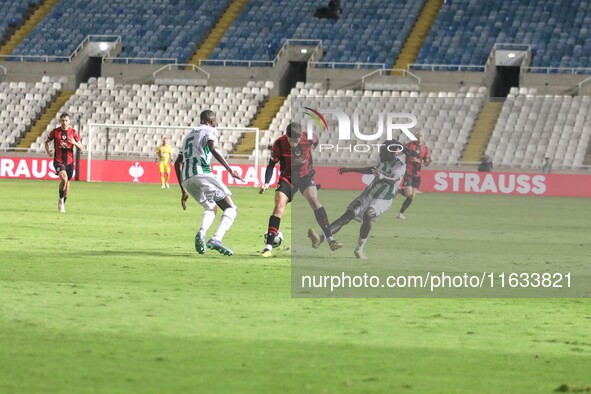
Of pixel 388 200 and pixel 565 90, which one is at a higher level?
pixel 565 90

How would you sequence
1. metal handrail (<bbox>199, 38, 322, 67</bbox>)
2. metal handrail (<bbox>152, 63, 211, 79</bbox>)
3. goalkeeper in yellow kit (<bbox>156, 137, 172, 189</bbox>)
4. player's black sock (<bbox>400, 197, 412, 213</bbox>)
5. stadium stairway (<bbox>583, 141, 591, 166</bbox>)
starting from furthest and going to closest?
metal handrail (<bbox>199, 38, 322, 67</bbox>)
metal handrail (<bbox>152, 63, 211, 79</bbox>)
stadium stairway (<bbox>583, 141, 591, 166</bbox>)
goalkeeper in yellow kit (<bbox>156, 137, 172, 189</bbox>)
player's black sock (<bbox>400, 197, 412, 213</bbox>)

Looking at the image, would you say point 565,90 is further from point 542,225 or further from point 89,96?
point 542,225

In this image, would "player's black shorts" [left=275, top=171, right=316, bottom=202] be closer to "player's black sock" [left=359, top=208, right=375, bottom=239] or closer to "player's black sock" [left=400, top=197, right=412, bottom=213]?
"player's black sock" [left=359, top=208, right=375, bottom=239]

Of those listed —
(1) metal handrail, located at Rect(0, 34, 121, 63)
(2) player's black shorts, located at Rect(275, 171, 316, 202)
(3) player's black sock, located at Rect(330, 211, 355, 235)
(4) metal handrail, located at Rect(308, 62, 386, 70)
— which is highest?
(1) metal handrail, located at Rect(0, 34, 121, 63)

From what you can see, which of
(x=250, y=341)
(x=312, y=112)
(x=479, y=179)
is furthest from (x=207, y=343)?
(x=479, y=179)

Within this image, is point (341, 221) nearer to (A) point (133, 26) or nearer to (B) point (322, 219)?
(B) point (322, 219)

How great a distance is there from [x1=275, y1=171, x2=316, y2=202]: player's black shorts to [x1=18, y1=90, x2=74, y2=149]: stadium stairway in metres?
36.6

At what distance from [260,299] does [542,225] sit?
606 inches

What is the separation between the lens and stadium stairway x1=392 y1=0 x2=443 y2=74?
5333 centimetres

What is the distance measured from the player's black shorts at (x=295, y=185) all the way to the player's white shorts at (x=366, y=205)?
82cm

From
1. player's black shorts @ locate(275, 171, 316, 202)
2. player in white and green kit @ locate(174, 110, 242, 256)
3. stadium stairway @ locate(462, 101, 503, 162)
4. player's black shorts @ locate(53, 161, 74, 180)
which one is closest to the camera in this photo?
player's black shorts @ locate(275, 171, 316, 202)

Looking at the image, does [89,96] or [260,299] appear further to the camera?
[89,96]

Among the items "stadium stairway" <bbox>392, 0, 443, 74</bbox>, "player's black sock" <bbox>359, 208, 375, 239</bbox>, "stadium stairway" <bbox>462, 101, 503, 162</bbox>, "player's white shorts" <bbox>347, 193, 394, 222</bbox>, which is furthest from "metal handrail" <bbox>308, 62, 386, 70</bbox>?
"player's white shorts" <bbox>347, 193, 394, 222</bbox>

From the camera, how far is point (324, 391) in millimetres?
7242
